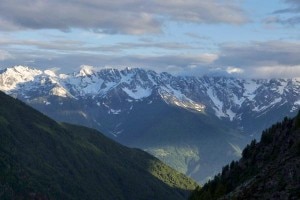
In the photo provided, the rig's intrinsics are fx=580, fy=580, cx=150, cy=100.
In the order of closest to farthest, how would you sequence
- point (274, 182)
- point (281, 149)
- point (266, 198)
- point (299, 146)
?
1. point (266, 198)
2. point (274, 182)
3. point (299, 146)
4. point (281, 149)

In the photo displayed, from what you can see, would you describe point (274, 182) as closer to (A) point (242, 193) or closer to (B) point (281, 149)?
(A) point (242, 193)

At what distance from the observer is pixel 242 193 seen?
118m

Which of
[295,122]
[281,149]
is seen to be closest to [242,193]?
[281,149]

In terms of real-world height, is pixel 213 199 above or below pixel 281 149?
below

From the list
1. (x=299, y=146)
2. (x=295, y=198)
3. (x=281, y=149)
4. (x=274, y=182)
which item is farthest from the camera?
(x=281, y=149)

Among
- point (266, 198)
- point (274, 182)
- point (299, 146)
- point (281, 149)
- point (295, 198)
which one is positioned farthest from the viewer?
point (281, 149)

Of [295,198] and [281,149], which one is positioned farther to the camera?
[281,149]

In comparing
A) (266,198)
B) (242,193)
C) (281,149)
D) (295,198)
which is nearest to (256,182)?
(242,193)

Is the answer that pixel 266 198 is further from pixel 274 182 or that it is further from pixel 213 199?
pixel 213 199

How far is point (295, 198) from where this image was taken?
323 ft

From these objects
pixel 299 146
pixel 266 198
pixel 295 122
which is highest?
pixel 295 122

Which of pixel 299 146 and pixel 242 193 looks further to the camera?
pixel 299 146

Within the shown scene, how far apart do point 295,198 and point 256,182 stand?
21485 millimetres

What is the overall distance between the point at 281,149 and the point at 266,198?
84749mm
